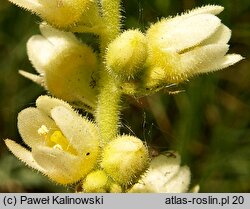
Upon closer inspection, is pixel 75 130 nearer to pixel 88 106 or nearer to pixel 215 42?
pixel 88 106

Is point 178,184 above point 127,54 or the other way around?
the other way around

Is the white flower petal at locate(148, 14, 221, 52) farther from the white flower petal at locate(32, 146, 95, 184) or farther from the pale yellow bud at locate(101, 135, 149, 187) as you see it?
the white flower petal at locate(32, 146, 95, 184)

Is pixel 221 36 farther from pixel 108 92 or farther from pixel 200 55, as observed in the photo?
pixel 108 92

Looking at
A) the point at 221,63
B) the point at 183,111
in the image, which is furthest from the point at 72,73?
the point at 183,111

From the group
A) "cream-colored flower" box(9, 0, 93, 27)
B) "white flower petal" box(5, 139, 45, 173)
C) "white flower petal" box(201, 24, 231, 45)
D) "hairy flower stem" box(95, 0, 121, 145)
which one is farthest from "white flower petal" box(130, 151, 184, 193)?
"cream-colored flower" box(9, 0, 93, 27)

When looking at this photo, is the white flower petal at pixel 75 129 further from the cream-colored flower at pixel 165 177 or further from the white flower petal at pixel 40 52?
the cream-colored flower at pixel 165 177
